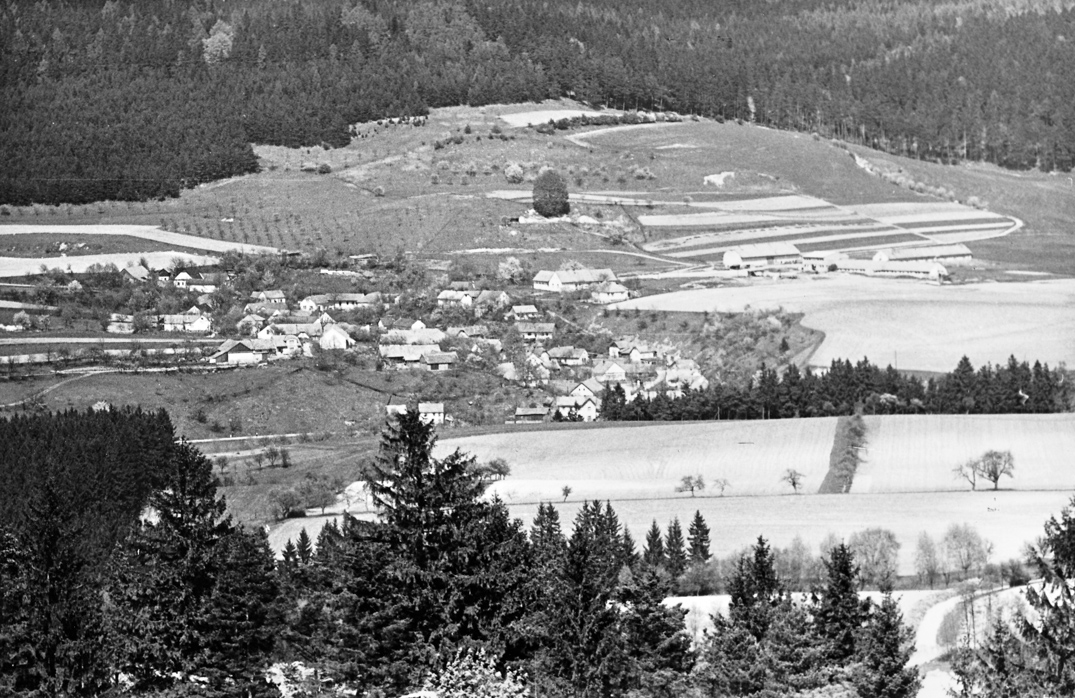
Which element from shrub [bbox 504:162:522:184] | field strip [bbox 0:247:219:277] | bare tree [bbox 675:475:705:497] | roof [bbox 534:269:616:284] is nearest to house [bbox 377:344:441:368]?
roof [bbox 534:269:616:284]

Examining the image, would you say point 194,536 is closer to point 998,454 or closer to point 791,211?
point 998,454

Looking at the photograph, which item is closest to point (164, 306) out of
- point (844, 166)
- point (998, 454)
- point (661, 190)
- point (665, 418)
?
point (665, 418)

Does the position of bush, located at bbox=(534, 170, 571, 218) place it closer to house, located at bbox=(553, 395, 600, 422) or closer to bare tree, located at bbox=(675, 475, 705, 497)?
house, located at bbox=(553, 395, 600, 422)

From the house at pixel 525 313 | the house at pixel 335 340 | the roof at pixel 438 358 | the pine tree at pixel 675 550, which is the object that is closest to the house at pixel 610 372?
the roof at pixel 438 358

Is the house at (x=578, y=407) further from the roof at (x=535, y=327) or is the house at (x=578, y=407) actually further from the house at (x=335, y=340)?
the roof at (x=535, y=327)

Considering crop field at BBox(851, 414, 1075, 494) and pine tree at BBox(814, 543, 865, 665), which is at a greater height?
pine tree at BBox(814, 543, 865, 665)

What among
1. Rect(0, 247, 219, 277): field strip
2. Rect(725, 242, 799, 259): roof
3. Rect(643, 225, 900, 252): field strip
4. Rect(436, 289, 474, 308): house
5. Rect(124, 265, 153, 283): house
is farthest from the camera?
Rect(643, 225, 900, 252): field strip

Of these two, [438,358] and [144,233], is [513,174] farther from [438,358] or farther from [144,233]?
[438,358]

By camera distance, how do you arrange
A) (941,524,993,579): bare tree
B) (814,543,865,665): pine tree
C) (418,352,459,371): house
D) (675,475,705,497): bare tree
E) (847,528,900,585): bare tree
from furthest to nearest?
(418,352,459,371): house, (675,475,705,497): bare tree, (941,524,993,579): bare tree, (847,528,900,585): bare tree, (814,543,865,665): pine tree
